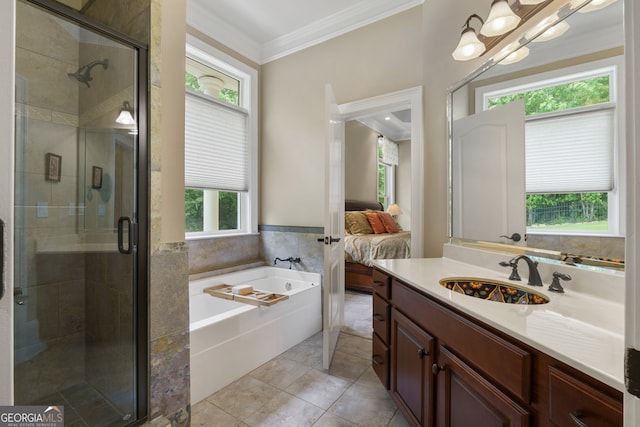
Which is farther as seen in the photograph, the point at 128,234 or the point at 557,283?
the point at 128,234

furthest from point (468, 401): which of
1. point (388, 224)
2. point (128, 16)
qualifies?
point (388, 224)

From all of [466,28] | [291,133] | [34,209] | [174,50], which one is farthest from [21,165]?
[466,28]

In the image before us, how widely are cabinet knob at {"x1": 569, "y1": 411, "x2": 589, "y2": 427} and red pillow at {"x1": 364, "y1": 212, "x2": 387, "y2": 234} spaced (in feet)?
13.4

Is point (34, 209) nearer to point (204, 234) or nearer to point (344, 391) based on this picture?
point (204, 234)

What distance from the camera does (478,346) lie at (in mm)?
949

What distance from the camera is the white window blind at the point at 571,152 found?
3.67 ft

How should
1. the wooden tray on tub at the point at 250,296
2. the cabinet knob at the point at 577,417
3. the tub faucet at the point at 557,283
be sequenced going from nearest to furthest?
the cabinet knob at the point at 577,417, the tub faucet at the point at 557,283, the wooden tray on tub at the point at 250,296

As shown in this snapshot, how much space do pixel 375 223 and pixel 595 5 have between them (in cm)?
375

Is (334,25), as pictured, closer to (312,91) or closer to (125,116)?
(312,91)

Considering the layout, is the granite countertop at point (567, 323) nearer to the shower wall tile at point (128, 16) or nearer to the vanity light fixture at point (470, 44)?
the vanity light fixture at point (470, 44)

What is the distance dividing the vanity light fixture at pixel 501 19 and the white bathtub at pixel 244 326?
239 centimetres

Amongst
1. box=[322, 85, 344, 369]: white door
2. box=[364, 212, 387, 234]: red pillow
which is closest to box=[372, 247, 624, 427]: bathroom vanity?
box=[322, 85, 344, 369]: white door

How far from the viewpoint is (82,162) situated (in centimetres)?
178

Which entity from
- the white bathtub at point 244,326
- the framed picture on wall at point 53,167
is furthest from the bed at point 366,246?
the framed picture on wall at point 53,167
